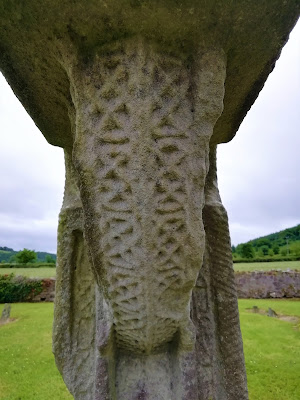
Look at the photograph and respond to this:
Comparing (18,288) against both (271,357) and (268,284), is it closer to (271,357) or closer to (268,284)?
(268,284)

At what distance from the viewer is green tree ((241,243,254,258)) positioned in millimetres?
28953

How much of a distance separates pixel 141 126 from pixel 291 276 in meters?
15.3

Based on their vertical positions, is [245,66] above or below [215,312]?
above

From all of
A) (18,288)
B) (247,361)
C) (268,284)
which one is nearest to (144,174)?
(247,361)

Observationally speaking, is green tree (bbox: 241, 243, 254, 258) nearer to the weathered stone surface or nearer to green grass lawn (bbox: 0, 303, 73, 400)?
green grass lawn (bbox: 0, 303, 73, 400)

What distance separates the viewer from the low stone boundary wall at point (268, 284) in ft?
47.1

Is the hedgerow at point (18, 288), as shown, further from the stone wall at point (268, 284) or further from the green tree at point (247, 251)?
the green tree at point (247, 251)

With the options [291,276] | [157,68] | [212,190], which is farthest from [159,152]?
[291,276]

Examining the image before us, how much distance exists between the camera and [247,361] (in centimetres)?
506

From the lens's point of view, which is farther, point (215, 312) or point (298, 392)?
point (298, 392)

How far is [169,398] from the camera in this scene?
1.16 m

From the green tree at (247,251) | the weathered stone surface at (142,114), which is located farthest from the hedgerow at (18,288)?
the green tree at (247,251)

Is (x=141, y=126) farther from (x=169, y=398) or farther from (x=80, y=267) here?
(x=169, y=398)

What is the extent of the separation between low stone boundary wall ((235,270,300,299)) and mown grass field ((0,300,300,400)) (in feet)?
20.2
